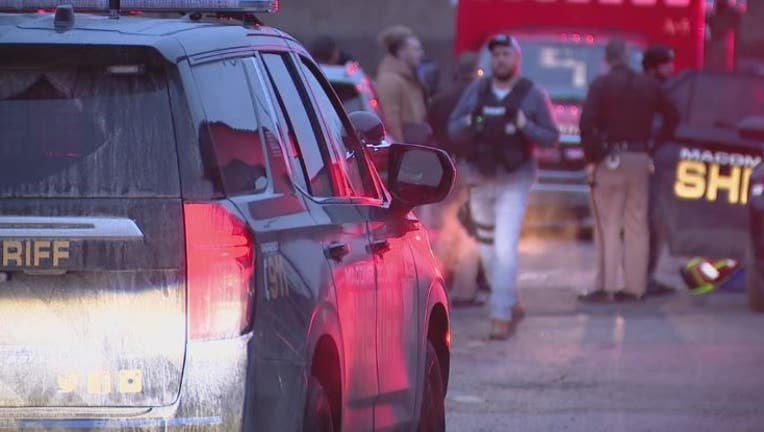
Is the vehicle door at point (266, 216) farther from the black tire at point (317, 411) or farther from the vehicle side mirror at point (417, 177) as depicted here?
the vehicle side mirror at point (417, 177)

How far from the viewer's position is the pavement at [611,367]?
30.6ft

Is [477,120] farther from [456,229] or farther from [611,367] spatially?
[611,367]

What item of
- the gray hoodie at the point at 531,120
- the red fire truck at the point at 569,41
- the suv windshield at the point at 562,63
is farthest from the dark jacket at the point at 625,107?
the suv windshield at the point at 562,63

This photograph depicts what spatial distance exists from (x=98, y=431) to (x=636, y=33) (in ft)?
52.4

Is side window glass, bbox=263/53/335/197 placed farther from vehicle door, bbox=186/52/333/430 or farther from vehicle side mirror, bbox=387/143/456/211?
vehicle side mirror, bbox=387/143/456/211

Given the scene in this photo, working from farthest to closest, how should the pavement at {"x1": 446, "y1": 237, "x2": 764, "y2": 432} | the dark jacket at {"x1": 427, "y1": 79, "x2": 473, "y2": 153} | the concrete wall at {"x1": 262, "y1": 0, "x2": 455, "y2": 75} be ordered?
A: the concrete wall at {"x1": 262, "y1": 0, "x2": 455, "y2": 75} → the dark jacket at {"x1": 427, "y1": 79, "x2": 473, "y2": 153} → the pavement at {"x1": 446, "y1": 237, "x2": 764, "y2": 432}

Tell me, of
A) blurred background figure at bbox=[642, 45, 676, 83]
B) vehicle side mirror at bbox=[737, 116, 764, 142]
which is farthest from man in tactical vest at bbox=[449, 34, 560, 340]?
blurred background figure at bbox=[642, 45, 676, 83]

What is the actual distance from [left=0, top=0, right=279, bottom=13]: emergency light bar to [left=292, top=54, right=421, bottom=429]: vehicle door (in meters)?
0.56

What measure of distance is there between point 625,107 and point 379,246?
336 inches

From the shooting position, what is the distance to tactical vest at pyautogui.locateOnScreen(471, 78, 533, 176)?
12531mm

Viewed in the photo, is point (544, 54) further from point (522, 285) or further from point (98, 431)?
point (98, 431)

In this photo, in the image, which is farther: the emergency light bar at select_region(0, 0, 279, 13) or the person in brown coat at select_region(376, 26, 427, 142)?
the person in brown coat at select_region(376, 26, 427, 142)

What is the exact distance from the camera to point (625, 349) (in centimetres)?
1185

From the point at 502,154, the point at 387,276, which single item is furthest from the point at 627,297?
the point at 387,276
